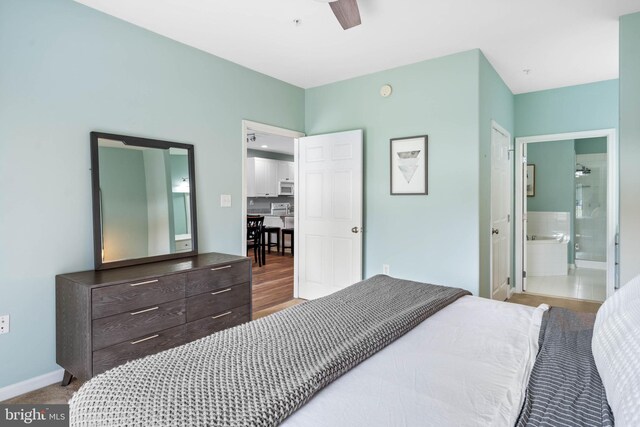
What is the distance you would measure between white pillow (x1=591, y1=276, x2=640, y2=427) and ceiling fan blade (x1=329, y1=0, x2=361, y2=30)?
1.91 m

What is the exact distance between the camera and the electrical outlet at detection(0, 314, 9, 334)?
7.11 feet

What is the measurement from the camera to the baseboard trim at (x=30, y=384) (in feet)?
7.16

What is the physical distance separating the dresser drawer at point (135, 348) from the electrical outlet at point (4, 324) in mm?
620

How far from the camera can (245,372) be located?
1.09 m

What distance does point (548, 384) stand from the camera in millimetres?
1092

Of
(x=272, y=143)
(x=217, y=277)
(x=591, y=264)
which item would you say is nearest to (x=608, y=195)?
(x=591, y=264)

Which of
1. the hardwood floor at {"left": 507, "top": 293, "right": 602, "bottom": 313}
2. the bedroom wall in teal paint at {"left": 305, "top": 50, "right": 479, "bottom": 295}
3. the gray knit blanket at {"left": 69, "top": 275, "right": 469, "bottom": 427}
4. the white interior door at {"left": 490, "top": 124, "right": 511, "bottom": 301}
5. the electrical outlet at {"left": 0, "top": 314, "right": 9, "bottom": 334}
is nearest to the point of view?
the gray knit blanket at {"left": 69, "top": 275, "right": 469, "bottom": 427}

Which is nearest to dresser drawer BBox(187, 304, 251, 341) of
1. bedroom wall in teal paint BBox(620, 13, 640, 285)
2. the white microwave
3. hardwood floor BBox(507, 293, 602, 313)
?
bedroom wall in teal paint BBox(620, 13, 640, 285)

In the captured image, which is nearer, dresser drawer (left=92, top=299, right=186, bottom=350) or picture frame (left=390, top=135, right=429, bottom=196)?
dresser drawer (left=92, top=299, right=186, bottom=350)

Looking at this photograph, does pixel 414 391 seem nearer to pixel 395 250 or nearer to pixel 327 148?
pixel 395 250

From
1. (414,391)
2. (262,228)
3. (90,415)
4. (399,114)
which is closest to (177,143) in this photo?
(399,114)

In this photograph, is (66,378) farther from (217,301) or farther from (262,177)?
(262,177)

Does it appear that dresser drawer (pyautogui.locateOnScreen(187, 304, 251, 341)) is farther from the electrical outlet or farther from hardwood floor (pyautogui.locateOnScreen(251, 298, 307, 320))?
the electrical outlet

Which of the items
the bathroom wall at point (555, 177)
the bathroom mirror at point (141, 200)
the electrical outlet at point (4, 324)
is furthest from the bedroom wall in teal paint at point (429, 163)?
the bathroom wall at point (555, 177)
